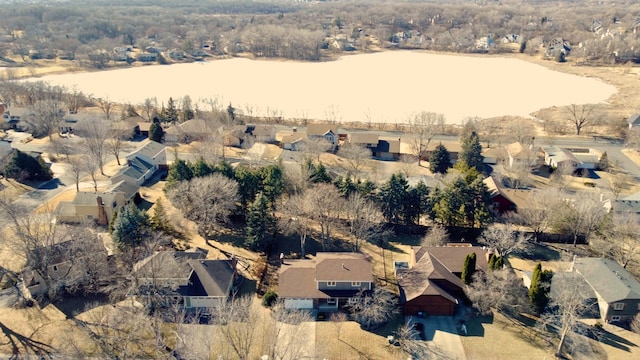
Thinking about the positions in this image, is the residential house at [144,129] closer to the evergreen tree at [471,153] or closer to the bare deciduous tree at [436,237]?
the evergreen tree at [471,153]

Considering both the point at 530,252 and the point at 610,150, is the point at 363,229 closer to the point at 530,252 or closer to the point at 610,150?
the point at 530,252

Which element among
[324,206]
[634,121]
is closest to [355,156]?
[324,206]

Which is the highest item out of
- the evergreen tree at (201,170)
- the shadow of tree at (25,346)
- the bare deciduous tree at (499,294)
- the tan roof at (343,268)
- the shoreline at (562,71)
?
the shoreline at (562,71)

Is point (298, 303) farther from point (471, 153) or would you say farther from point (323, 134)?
point (323, 134)

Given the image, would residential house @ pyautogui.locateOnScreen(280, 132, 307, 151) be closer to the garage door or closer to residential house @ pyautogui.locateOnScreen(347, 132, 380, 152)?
residential house @ pyautogui.locateOnScreen(347, 132, 380, 152)

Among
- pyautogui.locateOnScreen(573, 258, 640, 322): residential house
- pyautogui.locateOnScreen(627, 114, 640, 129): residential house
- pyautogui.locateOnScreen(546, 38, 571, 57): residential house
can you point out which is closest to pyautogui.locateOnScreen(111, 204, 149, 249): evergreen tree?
pyautogui.locateOnScreen(573, 258, 640, 322): residential house

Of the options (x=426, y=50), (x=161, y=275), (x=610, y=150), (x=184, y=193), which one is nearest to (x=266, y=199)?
(x=184, y=193)

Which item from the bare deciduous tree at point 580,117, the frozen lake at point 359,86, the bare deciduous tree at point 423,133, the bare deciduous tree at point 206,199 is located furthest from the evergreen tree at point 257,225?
the bare deciduous tree at point 580,117
